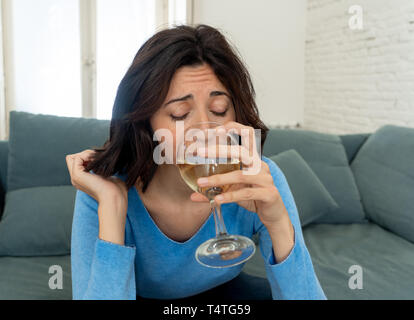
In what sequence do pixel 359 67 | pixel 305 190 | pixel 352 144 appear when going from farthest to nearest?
pixel 359 67 → pixel 352 144 → pixel 305 190

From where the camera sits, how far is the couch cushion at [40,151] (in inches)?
77.0

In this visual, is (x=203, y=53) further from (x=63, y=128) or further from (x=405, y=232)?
(x=405, y=232)

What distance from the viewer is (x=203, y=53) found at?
3.61 feet

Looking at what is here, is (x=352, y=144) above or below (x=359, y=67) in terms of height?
below

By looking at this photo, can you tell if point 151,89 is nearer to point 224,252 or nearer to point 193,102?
point 193,102

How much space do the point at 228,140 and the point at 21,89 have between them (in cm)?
397

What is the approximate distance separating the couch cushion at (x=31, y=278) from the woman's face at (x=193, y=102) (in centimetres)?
82

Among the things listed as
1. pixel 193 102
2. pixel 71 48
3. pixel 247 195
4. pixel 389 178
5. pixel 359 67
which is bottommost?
pixel 389 178

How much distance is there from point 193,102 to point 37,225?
112 centimetres

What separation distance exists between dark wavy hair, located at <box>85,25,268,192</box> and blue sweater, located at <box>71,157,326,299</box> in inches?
3.1

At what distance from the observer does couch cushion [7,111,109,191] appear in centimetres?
196

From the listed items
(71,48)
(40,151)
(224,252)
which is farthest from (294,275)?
(71,48)

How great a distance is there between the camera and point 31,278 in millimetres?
1585

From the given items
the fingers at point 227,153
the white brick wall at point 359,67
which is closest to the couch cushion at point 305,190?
the fingers at point 227,153
